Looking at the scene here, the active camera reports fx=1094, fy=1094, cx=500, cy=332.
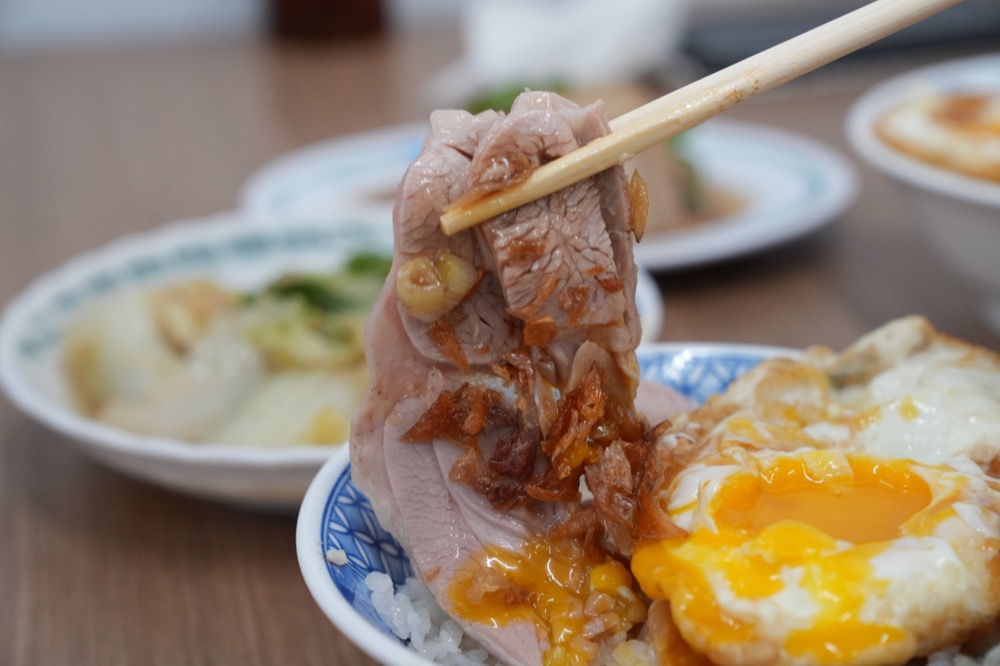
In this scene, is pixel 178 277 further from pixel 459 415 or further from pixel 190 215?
pixel 459 415

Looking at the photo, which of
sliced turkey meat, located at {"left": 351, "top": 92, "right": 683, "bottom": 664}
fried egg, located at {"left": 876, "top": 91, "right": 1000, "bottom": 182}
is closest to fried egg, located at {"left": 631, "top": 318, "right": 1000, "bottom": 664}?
sliced turkey meat, located at {"left": 351, "top": 92, "right": 683, "bottom": 664}

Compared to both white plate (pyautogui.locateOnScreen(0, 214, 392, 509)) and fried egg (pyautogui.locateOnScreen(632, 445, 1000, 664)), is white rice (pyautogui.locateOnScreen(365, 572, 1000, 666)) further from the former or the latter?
white plate (pyautogui.locateOnScreen(0, 214, 392, 509))

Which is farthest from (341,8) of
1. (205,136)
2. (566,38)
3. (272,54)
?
(566,38)

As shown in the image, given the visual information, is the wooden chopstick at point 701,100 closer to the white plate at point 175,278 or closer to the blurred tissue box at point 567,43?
the white plate at point 175,278

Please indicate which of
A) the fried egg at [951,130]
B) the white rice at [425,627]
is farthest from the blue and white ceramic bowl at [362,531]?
the fried egg at [951,130]

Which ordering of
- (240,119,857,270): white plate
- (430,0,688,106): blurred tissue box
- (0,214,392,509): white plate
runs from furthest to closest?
(430,0,688,106): blurred tissue box, (240,119,857,270): white plate, (0,214,392,509): white plate
